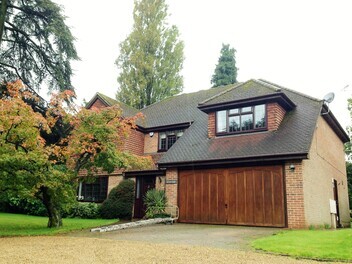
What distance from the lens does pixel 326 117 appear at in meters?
18.0

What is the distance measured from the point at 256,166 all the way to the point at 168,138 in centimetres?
826

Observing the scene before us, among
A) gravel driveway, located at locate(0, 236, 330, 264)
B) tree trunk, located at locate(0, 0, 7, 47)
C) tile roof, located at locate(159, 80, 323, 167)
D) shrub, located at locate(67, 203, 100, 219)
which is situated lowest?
gravel driveway, located at locate(0, 236, 330, 264)

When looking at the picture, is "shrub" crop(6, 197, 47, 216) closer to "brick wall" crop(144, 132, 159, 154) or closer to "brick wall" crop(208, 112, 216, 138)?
"brick wall" crop(144, 132, 159, 154)

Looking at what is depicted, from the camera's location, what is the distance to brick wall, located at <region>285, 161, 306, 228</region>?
43.0 ft

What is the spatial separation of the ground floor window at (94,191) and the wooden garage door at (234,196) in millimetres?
6468

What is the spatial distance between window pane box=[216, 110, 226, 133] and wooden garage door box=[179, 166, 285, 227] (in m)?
2.65

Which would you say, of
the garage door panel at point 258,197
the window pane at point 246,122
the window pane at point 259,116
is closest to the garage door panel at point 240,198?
the garage door panel at point 258,197

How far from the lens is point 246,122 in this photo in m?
16.8

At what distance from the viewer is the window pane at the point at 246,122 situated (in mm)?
16672

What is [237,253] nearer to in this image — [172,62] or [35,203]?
[35,203]

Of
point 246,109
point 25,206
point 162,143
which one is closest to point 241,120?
point 246,109

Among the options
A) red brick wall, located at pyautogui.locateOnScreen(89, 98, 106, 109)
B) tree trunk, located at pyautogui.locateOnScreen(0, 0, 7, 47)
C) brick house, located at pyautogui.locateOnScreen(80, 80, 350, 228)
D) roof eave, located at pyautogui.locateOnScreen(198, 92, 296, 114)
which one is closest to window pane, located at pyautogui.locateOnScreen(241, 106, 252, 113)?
brick house, located at pyautogui.locateOnScreen(80, 80, 350, 228)

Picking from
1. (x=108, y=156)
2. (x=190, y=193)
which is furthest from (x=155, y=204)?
(x=108, y=156)

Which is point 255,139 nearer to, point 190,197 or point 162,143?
point 190,197
